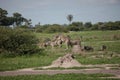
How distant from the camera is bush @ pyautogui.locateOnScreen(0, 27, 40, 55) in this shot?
3013 centimetres

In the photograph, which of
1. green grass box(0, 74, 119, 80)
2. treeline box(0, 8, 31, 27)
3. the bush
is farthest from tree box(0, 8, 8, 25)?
green grass box(0, 74, 119, 80)

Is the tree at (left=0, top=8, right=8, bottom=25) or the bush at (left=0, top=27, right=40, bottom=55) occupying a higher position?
the tree at (left=0, top=8, right=8, bottom=25)

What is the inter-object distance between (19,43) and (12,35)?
44.7 inches

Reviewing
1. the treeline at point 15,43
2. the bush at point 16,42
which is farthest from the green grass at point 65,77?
the bush at point 16,42

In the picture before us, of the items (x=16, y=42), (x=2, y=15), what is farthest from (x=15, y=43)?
(x=2, y=15)

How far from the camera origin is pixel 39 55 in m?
29.4

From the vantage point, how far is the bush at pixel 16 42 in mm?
30128

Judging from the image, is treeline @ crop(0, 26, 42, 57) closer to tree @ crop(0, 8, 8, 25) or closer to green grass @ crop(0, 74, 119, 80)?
green grass @ crop(0, 74, 119, 80)

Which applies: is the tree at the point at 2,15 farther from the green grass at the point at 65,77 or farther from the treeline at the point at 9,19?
the green grass at the point at 65,77

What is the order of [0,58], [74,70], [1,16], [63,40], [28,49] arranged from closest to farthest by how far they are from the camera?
[74,70] → [0,58] → [28,49] → [63,40] → [1,16]

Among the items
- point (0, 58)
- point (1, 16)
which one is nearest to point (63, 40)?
point (0, 58)

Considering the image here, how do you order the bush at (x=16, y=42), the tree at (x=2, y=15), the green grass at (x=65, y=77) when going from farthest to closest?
1. the tree at (x=2, y=15)
2. the bush at (x=16, y=42)
3. the green grass at (x=65, y=77)

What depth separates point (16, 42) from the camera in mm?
30688

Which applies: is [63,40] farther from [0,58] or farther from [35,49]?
[0,58]
